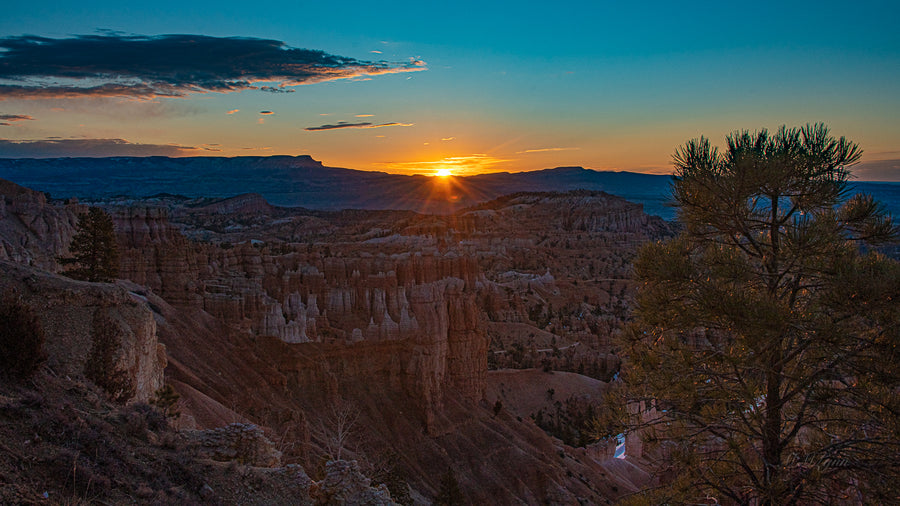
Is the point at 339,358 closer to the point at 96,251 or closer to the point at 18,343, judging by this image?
the point at 96,251

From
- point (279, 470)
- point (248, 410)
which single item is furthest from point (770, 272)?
point (248, 410)

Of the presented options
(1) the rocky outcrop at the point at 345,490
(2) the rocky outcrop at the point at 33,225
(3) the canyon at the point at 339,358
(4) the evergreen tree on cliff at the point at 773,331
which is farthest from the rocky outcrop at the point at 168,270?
(4) the evergreen tree on cliff at the point at 773,331

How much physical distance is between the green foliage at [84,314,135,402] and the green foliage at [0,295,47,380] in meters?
2.29

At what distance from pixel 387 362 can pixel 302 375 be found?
18.0 feet

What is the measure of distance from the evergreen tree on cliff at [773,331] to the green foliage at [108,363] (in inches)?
359

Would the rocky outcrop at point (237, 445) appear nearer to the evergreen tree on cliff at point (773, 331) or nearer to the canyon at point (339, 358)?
the canyon at point (339, 358)

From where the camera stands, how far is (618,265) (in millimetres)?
96500

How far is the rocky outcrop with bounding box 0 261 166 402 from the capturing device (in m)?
11.6

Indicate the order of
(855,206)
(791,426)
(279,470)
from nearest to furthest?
(855,206), (791,426), (279,470)

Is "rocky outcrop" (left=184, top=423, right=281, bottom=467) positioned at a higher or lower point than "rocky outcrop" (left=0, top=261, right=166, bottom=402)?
lower

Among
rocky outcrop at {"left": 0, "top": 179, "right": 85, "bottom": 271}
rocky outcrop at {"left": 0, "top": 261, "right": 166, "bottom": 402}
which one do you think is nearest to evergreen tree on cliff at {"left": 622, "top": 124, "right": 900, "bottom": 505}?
rocky outcrop at {"left": 0, "top": 261, "right": 166, "bottom": 402}

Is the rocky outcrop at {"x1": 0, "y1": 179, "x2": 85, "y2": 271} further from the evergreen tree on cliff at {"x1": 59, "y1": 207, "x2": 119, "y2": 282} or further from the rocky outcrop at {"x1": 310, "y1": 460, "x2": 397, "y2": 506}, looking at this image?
the rocky outcrop at {"x1": 310, "y1": 460, "x2": 397, "y2": 506}

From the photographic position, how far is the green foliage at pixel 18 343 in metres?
8.63

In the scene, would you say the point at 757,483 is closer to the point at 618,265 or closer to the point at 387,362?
the point at 387,362
